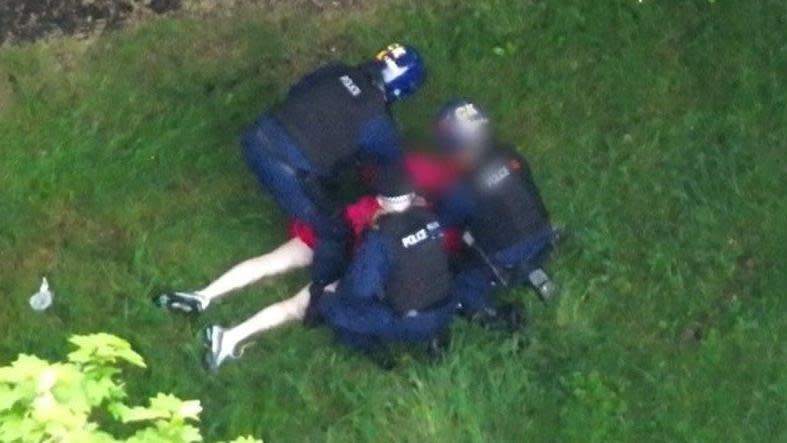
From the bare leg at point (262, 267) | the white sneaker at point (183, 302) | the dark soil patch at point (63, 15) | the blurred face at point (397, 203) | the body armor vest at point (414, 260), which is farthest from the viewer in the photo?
the dark soil patch at point (63, 15)

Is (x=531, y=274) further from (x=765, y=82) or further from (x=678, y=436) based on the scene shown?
(x=765, y=82)

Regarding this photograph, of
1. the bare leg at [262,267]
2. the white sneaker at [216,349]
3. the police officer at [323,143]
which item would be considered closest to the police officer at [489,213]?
the police officer at [323,143]

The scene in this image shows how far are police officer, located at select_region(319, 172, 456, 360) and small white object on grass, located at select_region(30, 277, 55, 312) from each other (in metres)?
1.36

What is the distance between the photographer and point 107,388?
343 centimetres

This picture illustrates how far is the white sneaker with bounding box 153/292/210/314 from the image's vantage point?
6445 mm

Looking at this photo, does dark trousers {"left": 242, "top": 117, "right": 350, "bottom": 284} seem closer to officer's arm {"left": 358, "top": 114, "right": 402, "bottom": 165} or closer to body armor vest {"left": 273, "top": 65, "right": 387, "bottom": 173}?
body armor vest {"left": 273, "top": 65, "right": 387, "bottom": 173}

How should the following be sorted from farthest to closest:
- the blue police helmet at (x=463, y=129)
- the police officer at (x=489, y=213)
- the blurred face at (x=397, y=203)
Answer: the blue police helmet at (x=463, y=129) < the police officer at (x=489, y=213) < the blurred face at (x=397, y=203)

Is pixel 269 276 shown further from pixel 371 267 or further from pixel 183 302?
pixel 371 267

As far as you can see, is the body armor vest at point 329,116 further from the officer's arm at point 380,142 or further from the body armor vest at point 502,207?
the body armor vest at point 502,207

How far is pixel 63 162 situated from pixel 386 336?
195 centimetres

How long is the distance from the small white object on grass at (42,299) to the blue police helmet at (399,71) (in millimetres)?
1852

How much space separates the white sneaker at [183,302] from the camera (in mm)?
6445

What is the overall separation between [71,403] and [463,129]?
3.39 metres

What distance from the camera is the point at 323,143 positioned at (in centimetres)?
627
